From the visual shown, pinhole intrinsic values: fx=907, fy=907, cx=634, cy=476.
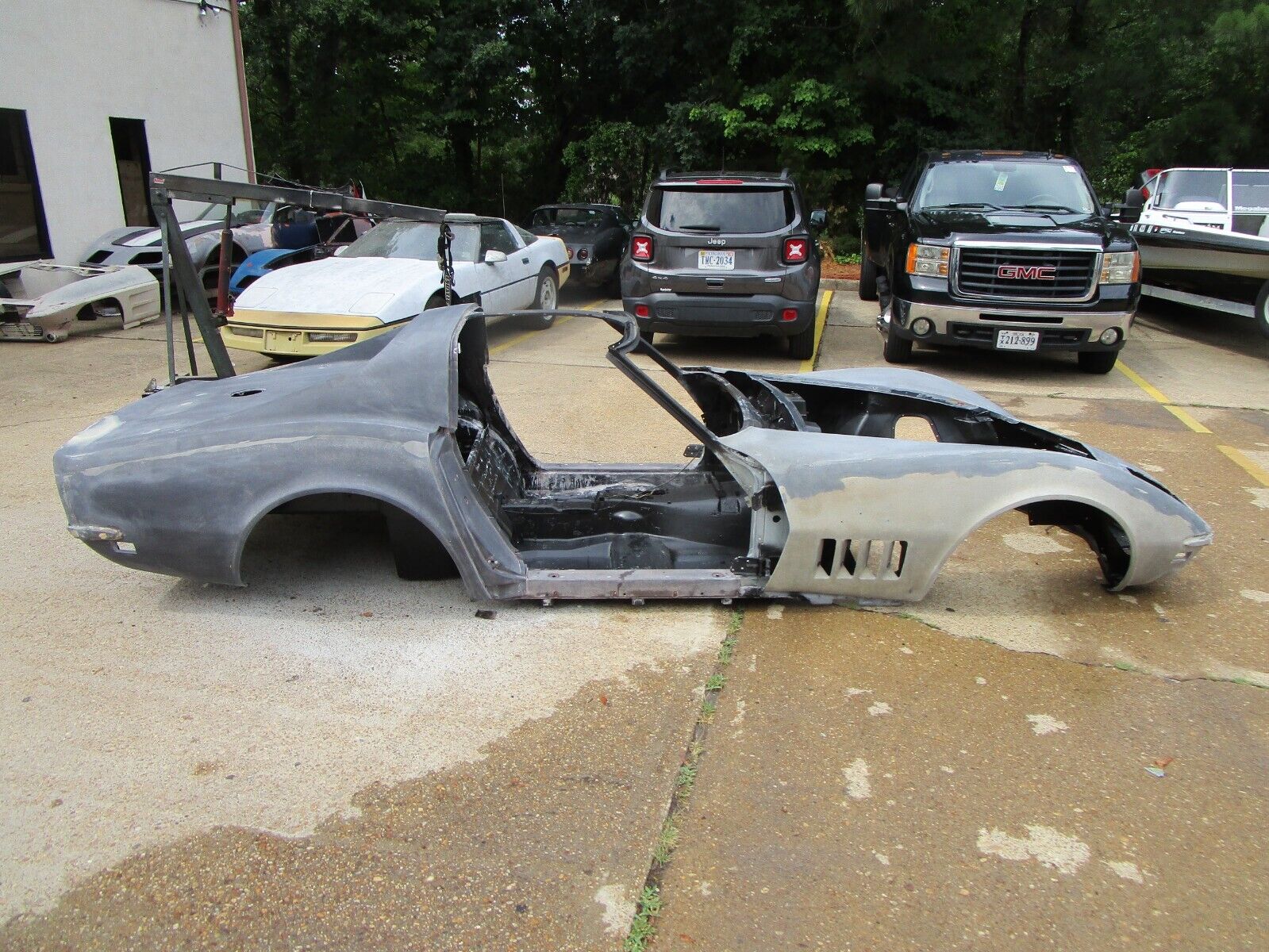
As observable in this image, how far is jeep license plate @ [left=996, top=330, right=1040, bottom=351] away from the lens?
25.6ft

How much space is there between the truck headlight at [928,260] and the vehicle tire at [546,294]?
4296 millimetres

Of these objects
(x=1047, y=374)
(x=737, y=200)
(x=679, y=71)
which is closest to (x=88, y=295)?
(x=737, y=200)

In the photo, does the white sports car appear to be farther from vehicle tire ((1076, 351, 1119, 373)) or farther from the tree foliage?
the tree foliage

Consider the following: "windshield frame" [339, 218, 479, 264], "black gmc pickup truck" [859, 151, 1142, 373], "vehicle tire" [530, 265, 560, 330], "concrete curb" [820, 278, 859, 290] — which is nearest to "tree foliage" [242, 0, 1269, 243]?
"concrete curb" [820, 278, 859, 290]

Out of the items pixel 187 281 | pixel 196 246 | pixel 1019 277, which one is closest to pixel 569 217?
pixel 196 246

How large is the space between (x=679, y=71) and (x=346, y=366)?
59.4 feet

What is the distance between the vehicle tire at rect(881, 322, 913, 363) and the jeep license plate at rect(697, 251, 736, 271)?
5.45ft

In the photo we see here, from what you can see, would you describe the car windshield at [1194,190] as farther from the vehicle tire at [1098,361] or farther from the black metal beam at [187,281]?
the black metal beam at [187,281]

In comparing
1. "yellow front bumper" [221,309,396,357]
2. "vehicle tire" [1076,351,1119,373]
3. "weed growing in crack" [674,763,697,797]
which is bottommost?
"weed growing in crack" [674,763,697,797]

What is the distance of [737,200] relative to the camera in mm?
8492

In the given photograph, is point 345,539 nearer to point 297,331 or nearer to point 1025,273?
point 297,331

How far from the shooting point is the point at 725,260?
27.3 feet

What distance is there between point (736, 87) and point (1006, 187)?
10080 mm

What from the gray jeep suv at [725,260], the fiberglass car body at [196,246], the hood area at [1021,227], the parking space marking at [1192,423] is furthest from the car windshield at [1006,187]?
the fiberglass car body at [196,246]
